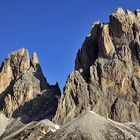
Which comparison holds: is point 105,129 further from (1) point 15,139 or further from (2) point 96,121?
(1) point 15,139

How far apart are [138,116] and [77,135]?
1331 inches

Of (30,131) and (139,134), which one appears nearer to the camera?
(139,134)

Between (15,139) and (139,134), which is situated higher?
(15,139)

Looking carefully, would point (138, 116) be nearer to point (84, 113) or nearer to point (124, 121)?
point (124, 121)

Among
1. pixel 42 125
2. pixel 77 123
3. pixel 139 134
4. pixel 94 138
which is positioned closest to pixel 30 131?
pixel 42 125

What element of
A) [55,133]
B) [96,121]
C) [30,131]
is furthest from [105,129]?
[30,131]

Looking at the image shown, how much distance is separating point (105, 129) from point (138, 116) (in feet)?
75.8

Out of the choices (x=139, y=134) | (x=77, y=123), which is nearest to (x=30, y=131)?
(x=77, y=123)

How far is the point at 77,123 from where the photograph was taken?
190 meters

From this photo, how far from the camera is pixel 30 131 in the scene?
19675 cm

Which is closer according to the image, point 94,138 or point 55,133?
point 94,138

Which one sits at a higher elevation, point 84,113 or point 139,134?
point 84,113

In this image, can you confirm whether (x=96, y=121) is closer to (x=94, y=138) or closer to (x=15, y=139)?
(x=94, y=138)

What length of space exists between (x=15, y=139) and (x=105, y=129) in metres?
40.5
